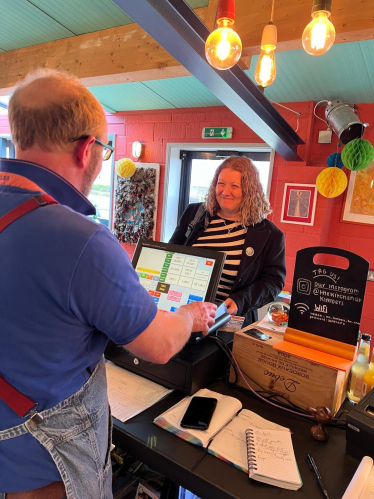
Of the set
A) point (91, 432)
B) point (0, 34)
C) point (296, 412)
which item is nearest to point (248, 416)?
point (296, 412)

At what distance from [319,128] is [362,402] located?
106 inches

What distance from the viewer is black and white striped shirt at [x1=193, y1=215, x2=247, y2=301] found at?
5.45 ft

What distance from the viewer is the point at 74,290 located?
607mm

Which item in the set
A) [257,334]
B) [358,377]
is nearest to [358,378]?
[358,377]

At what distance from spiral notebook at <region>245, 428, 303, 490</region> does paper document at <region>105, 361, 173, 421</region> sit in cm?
30

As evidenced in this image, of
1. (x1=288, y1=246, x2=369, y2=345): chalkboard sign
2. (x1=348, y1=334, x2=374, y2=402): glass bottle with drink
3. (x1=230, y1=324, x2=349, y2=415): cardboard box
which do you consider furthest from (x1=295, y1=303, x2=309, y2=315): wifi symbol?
(x1=348, y1=334, x2=374, y2=402): glass bottle with drink

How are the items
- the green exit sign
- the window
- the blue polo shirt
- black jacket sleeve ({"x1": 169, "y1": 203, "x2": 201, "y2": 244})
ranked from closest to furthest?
the blue polo shirt, black jacket sleeve ({"x1": 169, "y1": 203, "x2": 201, "y2": 244}), the green exit sign, the window

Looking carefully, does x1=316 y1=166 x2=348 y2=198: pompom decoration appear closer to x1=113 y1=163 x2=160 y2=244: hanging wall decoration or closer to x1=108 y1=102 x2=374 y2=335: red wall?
x1=108 y1=102 x2=374 y2=335: red wall

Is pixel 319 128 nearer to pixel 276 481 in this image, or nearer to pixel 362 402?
pixel 362 402

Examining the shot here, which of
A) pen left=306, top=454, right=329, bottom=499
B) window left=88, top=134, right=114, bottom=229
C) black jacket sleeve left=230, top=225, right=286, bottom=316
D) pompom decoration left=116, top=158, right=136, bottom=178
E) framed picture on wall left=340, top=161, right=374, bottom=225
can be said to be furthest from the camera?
window left=88, top=134, right=114, bottom=229

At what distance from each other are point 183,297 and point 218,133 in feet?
8.92

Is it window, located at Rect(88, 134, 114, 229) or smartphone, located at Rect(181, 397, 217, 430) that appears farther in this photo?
window, located at Rect(88, 134, 114, 229)

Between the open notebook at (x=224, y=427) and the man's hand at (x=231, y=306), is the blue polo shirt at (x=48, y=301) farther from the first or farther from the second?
the man's hand at (x=231, y=306)

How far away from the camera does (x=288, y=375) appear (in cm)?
107
